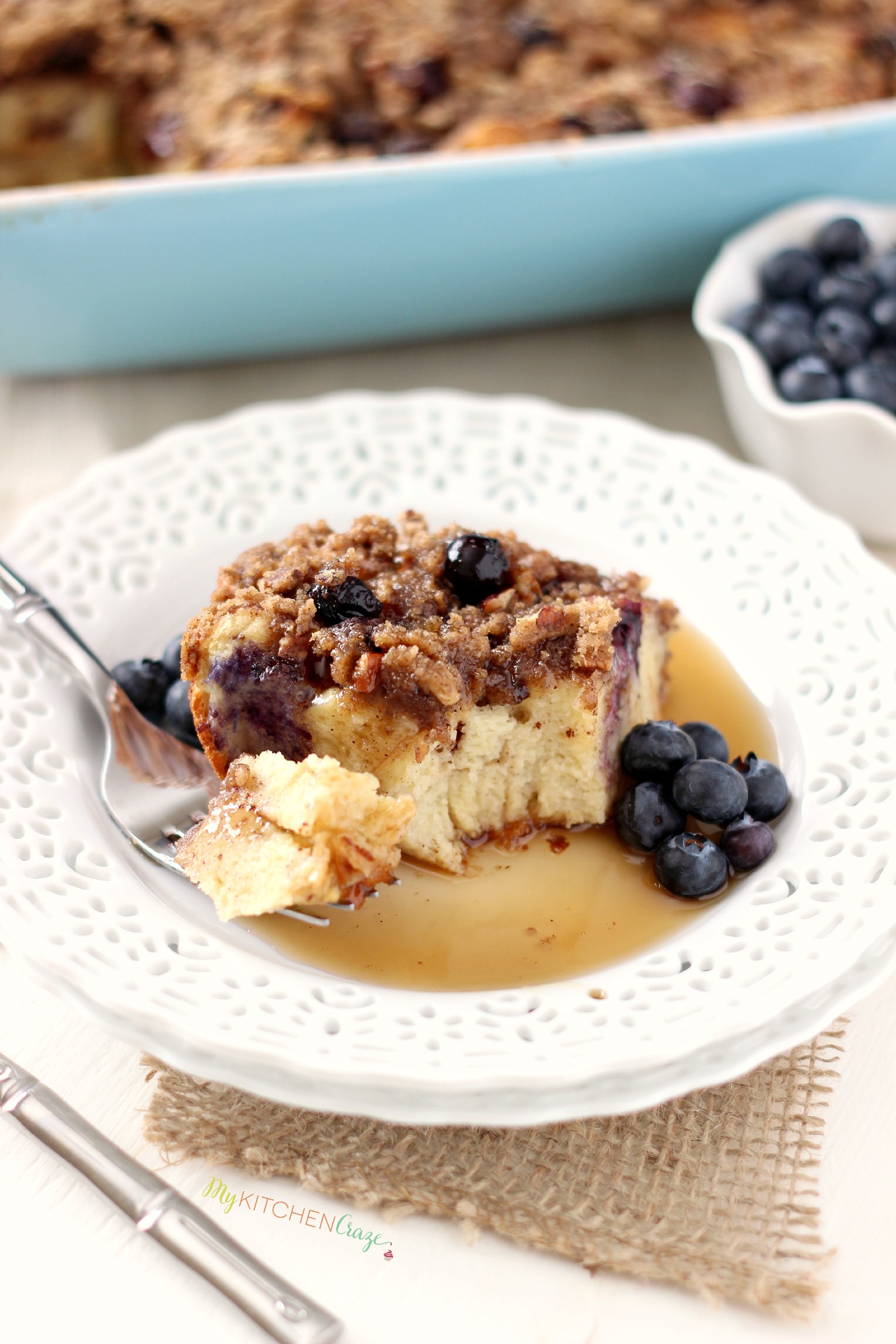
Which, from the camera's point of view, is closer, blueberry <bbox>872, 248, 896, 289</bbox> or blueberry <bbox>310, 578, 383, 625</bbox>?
blueberry <bbox>310, 578, 383, 625</bbox>

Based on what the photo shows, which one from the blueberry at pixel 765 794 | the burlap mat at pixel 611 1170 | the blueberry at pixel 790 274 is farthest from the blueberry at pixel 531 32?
the burlap mat at pixel 611 1170

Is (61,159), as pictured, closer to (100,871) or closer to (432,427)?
(432,427)

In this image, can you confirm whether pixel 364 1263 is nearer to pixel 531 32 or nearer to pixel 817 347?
pixel 817 347

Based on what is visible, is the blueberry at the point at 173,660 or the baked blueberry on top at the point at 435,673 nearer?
the baked blueberry on top at the point at 435,673

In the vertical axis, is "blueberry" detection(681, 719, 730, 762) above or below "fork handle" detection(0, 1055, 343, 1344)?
below

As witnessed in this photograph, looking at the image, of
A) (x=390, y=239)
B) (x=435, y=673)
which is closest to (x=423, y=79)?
(x=390, y=239)

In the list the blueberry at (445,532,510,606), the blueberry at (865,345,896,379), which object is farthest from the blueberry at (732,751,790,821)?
the blueberry at (865,345,896,379)

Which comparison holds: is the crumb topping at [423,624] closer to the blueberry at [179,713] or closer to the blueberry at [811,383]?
the blueberry at [179,713]

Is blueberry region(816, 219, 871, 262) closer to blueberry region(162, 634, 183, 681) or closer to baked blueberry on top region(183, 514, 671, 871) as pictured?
baked blueberry on top region(183, 514, 671, 871)
